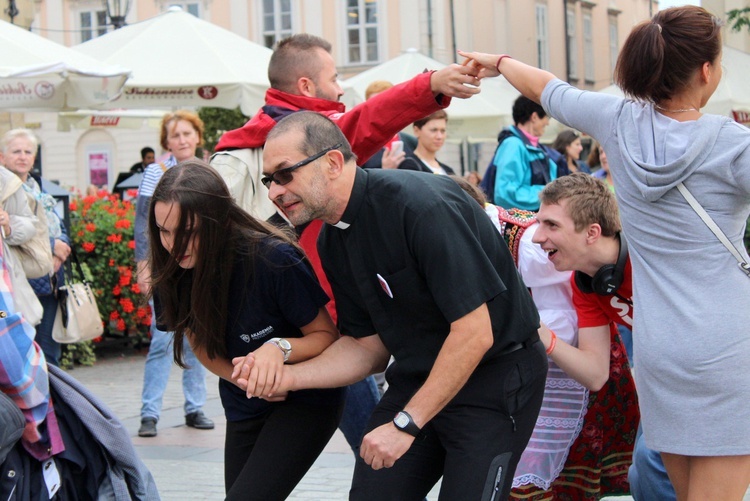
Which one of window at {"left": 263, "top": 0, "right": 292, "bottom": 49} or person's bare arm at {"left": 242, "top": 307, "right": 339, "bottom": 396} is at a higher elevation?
window at {"left": 263, "top": 0, "right": 292, "bottom": 49}

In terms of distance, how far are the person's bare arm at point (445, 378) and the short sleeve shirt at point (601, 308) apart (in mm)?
1004

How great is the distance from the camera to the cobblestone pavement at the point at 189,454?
5.72 metres

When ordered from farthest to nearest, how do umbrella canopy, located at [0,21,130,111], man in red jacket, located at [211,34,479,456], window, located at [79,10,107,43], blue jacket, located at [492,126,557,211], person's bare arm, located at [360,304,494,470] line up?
window, located at [79,10,107,43] < umbrella canopy, located at [0,21,130,111] < blue jacket, located at [492,126,557,211] < man in red jacket, located at [211,34,479,456] < person's bare arm, located at [360,304,494,470]

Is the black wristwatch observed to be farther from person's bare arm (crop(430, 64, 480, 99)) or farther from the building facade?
the building facade

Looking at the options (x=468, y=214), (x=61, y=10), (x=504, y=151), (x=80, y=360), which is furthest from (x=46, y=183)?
(x=61, y=10)

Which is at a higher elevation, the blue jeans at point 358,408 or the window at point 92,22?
the window at point 92,22

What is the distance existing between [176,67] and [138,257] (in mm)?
4699

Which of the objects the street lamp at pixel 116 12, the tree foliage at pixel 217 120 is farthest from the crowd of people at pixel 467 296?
the tree foliage at pixel 217 120

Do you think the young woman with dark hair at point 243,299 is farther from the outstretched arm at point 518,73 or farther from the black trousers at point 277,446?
the outstretched arm at point 518,73

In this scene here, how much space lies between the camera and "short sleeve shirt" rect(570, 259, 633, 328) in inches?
152

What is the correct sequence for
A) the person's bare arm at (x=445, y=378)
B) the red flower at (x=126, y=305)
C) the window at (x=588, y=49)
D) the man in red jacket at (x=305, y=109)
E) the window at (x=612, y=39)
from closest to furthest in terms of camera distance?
1. the person's bare arm at (x=445, y=378)
2. the man in red jacket at (x=305, y=109)
3. the red flower at (x=126, y=305)
4. the window at (x=588, y=49)
5. the window at (x=612, y=39)

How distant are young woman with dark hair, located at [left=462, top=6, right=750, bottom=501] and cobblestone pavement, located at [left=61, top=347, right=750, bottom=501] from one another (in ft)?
8.24

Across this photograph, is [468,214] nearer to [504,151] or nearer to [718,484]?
[718,484]

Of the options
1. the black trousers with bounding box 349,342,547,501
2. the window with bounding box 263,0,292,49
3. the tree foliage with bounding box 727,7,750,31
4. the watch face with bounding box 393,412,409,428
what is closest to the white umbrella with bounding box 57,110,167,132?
the tree foliage with bounding box 727,7,750,31
